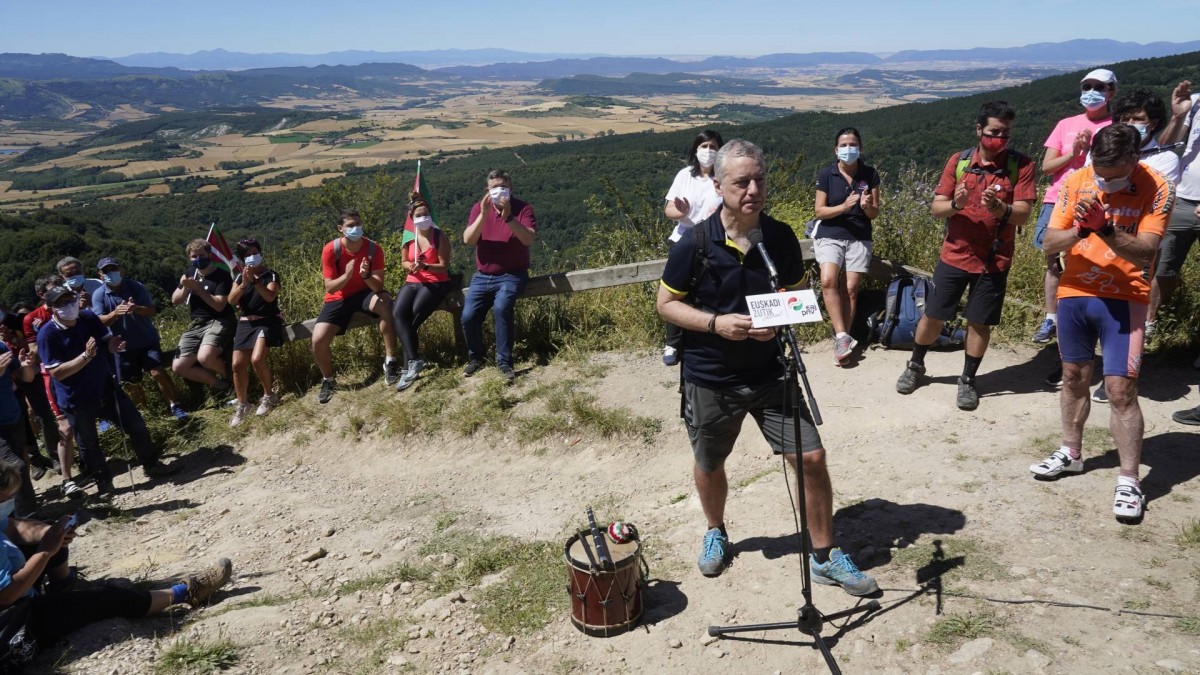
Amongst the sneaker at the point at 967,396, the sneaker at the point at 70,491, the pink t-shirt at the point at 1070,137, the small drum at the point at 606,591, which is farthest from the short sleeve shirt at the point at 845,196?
the sneaker at the point at 70,491

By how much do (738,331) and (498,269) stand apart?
425cm

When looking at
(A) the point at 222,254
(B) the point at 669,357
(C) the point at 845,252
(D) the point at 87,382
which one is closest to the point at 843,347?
(C) the point at 845,252

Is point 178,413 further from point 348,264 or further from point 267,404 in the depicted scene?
point 348,264

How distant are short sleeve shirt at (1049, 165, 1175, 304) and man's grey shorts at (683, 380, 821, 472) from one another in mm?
1786

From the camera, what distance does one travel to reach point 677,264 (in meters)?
3.29

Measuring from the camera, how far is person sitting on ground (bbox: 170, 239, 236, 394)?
7.20 m

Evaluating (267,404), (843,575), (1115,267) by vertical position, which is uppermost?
(1115,267)

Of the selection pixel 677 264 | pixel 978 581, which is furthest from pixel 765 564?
pixel 677 264

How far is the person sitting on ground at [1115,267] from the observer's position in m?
3.69

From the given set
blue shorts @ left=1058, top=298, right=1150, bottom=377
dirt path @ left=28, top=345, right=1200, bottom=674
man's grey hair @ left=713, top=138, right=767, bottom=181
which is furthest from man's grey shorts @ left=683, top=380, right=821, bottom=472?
blue shorts @ left=1058, top=298, right=1150, bottom=377

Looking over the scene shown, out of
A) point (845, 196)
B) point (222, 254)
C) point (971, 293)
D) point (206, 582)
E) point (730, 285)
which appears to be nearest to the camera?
point (730, 285)

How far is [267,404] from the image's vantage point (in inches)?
291

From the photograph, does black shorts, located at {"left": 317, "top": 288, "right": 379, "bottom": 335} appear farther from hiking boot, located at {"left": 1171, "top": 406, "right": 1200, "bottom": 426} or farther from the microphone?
hiking boot, located at {"left": 1171, "top": 406, "right": 1200, "bottom": 426}

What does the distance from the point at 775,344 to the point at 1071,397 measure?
199 cm
